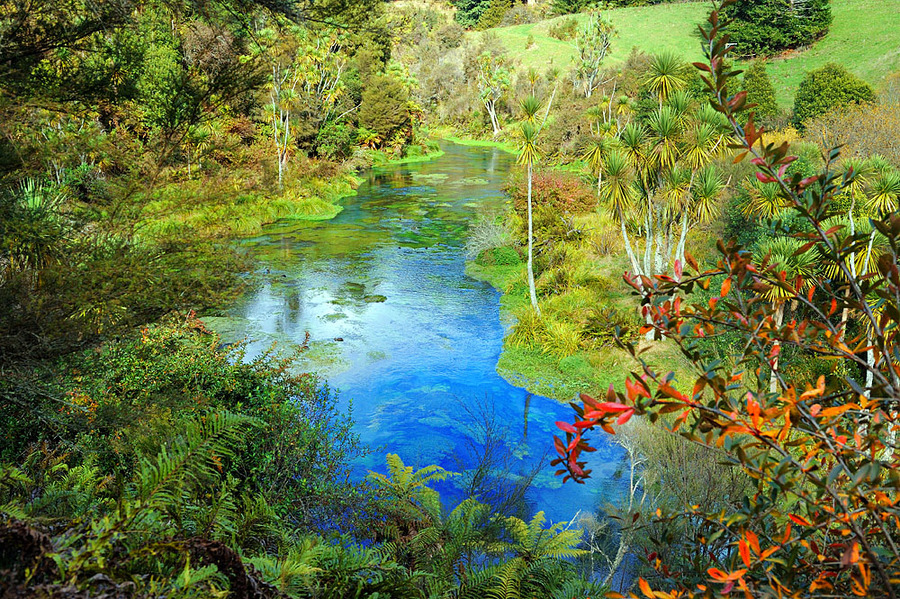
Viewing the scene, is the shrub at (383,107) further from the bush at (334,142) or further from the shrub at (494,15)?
the shrub at (494,15)

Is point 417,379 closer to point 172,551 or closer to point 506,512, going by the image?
point 506,512

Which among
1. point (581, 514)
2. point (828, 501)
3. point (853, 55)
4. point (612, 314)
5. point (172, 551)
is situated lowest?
point (581, 514)

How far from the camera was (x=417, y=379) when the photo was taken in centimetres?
1221

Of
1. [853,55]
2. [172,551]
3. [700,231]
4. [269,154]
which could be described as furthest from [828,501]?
[853,55]

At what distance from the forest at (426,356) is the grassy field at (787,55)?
16.0 meters

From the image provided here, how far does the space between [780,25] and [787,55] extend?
223cm

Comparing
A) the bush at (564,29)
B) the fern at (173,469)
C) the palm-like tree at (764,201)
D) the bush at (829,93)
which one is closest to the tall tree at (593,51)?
the bush at (564,29)

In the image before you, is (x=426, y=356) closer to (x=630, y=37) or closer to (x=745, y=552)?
(x=745, y=552)

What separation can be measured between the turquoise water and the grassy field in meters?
22.7

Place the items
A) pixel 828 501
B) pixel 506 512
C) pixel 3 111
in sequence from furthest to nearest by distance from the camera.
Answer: pixel 506 512
pixel 3 111
pixel 828 501

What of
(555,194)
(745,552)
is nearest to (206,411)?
(745,552)

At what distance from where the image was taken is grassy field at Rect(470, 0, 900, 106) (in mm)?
36219

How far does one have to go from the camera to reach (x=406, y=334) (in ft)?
47.1

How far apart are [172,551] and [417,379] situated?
32.3ft
